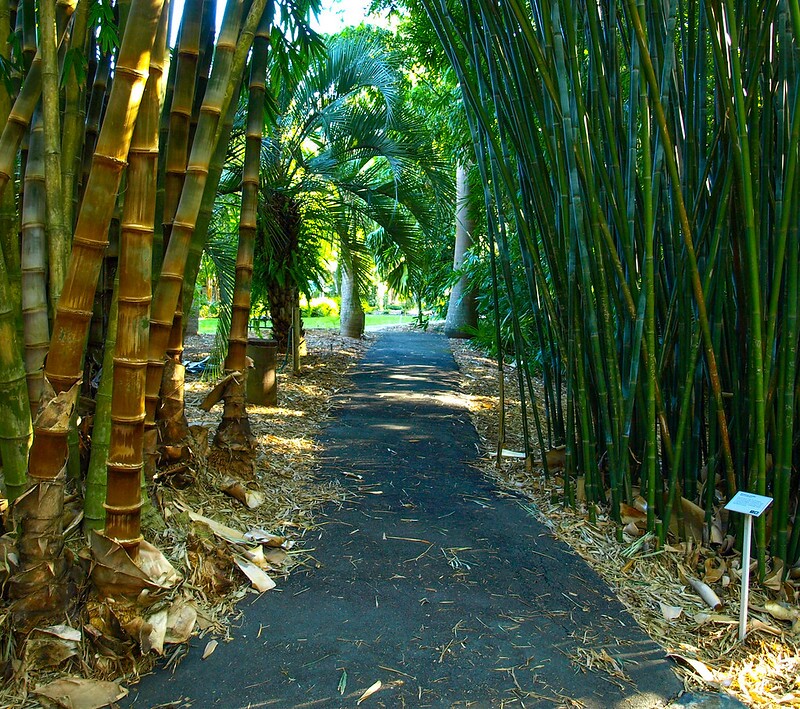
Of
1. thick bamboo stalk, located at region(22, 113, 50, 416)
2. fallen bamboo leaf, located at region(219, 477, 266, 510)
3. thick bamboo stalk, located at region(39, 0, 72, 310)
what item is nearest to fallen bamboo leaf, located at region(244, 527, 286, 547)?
fallen bamboo leaf, located at region(219, 477, 266, 510)

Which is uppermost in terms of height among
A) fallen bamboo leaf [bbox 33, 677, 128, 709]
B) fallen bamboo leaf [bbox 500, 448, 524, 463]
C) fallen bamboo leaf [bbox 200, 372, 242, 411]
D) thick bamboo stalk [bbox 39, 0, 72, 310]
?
thick bamboo stalk [bbox 39, 0, 72, 310]

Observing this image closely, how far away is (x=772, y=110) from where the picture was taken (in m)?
2.02

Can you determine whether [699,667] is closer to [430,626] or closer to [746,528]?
[746,528]

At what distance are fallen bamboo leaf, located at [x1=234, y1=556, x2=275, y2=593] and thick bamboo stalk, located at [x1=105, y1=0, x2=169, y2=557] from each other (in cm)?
38

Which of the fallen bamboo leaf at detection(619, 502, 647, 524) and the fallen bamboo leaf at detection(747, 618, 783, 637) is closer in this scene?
the fallen bamboo leaf at detection(747, 618, 783, 637)

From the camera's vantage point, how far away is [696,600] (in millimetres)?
1949

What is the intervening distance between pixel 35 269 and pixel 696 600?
2.04 m

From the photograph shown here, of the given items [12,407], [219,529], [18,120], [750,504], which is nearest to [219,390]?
[219,529]

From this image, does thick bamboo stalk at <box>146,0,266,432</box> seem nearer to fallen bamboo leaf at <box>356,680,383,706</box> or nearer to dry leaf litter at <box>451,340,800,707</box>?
fallen bamboo leaf at <box>356,680,383,706</box>

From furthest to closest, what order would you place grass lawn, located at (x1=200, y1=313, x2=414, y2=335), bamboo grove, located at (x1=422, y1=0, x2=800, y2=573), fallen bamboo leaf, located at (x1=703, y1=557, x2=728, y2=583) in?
grass lawn, located at (x1=200, y1=313, x2=414, y2=335) → fallen bamboo leaf, located at (x1=703, y1=557, x2=728, y2=583) → bamboo grove, located at (x1=422, y1=0, x2=800, y2=573)

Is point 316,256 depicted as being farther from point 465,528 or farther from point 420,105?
point 465,528

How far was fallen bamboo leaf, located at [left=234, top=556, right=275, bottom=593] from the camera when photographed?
6.14 feet

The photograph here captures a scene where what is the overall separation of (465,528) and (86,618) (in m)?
1.26

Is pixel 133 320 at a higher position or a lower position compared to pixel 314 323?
higher
